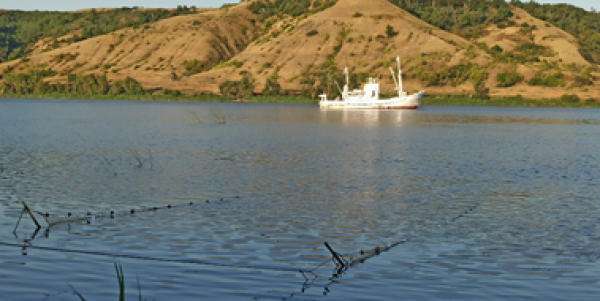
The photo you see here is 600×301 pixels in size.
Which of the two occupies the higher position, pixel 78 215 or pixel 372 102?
pixel 78 215

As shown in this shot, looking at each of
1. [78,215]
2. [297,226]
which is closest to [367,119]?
[297,226]

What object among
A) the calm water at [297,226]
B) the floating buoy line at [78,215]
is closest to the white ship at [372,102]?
the calm water at [297,226]

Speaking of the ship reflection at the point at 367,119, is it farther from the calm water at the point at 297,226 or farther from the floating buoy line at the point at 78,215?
the floating buoy line at the point at 78,215

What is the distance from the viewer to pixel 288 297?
15.4m

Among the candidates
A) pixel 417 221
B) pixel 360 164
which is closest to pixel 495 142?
pixel 360 164

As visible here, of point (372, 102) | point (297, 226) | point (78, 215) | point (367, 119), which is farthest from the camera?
point (372, 102)

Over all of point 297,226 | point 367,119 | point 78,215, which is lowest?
point 367,119

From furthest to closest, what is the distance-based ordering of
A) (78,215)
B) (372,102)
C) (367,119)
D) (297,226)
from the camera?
(372,102) → (367,119) → (78,215) → (297,226)

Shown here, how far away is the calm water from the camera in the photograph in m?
16.5

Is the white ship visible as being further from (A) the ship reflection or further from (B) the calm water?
(B) the calm water

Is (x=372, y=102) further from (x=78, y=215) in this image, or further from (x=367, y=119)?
(x=78, y=215)

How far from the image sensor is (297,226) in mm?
23750

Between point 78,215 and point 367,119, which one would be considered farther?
point 367,119

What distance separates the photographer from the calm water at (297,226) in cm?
1647
